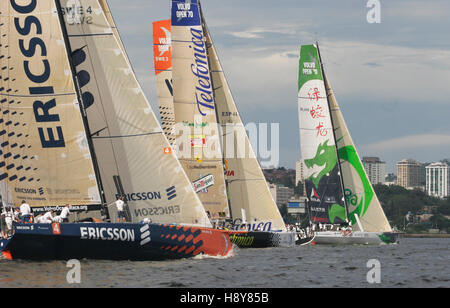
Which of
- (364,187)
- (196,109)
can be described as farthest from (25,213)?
(364,187)

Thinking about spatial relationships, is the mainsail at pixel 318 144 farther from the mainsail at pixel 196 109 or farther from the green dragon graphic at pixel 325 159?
the mainsail at pixel 196 109

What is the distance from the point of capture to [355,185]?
2127 inches

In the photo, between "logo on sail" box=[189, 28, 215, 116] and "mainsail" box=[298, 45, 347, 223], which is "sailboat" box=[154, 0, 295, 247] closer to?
"logo on sail" box=[189, 28, 215, 116]

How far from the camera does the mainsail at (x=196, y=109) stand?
1613 inches

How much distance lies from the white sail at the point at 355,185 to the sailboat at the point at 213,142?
10.6 m

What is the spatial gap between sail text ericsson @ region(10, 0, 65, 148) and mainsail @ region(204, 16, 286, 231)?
16.5 m

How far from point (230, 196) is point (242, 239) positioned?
3.61 m

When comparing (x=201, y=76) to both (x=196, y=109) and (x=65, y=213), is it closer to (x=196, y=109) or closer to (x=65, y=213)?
(x=196, y=109)

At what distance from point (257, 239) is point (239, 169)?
4549 millimetres

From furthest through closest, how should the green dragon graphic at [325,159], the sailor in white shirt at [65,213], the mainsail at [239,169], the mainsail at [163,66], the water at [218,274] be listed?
the green dragon graphic at [325,159] < the mainsail at [163,66] < the mainsail at [239,169] < the sailor in white shirt at [65,213] < the water at [218,274]

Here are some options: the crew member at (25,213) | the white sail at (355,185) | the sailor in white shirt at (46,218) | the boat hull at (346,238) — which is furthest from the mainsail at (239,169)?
the sailor in white shirt at (46,218)

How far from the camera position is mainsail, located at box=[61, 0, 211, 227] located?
28250 mm
